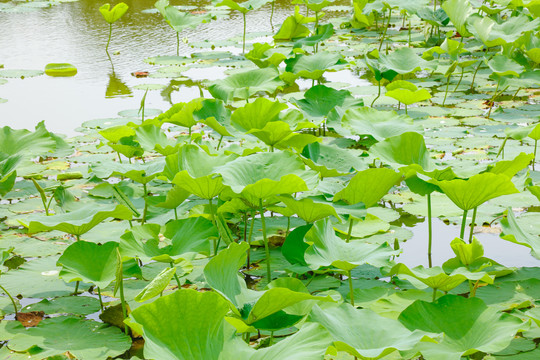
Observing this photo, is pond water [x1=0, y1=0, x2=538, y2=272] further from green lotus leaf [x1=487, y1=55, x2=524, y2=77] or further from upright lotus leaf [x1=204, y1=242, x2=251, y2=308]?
green lotus leaf [x1=487, y1=55, x2=524, y2=77]

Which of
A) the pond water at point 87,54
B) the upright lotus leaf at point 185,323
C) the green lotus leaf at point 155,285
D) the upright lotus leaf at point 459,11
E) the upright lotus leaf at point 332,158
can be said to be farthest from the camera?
the upright lotus leaf at point 459,11

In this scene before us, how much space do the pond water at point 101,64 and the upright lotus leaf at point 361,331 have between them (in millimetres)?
718

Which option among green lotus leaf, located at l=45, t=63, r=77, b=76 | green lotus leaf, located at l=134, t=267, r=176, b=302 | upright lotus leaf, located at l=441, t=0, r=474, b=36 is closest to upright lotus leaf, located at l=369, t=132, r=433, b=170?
green lotus leaf, located at l=134, t=267, r=176, b=302

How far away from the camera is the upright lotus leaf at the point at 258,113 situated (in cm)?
226

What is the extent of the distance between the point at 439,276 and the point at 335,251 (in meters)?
0.26

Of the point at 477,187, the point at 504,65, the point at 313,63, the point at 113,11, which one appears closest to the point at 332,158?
the point at 477,187

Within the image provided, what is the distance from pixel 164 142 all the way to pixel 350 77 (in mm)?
2165

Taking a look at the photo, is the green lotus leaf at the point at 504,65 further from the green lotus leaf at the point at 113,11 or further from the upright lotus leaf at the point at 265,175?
the green lotus leaf at the point at 113,11

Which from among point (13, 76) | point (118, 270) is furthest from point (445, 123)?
point (13, 76)

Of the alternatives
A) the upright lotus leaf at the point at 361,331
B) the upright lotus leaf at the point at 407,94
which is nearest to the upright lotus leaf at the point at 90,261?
the upright lotus leaf at the point at 361,331

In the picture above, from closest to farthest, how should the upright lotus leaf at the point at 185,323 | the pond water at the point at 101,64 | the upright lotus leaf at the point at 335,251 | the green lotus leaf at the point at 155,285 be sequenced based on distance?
the upright lotus leaf at the point at 185,323
the green lotus leaf at the point at 155,285
the upright lotus leaf at the point at 335,251
the pond water at the point at 101,64

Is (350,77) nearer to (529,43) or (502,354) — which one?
(529,43)

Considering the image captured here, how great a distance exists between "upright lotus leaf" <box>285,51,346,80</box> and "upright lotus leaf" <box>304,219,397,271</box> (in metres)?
Answer: 1.77

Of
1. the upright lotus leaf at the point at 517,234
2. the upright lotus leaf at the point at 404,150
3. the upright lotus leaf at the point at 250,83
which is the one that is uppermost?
the upright lotus leaf at the point at 404,150
